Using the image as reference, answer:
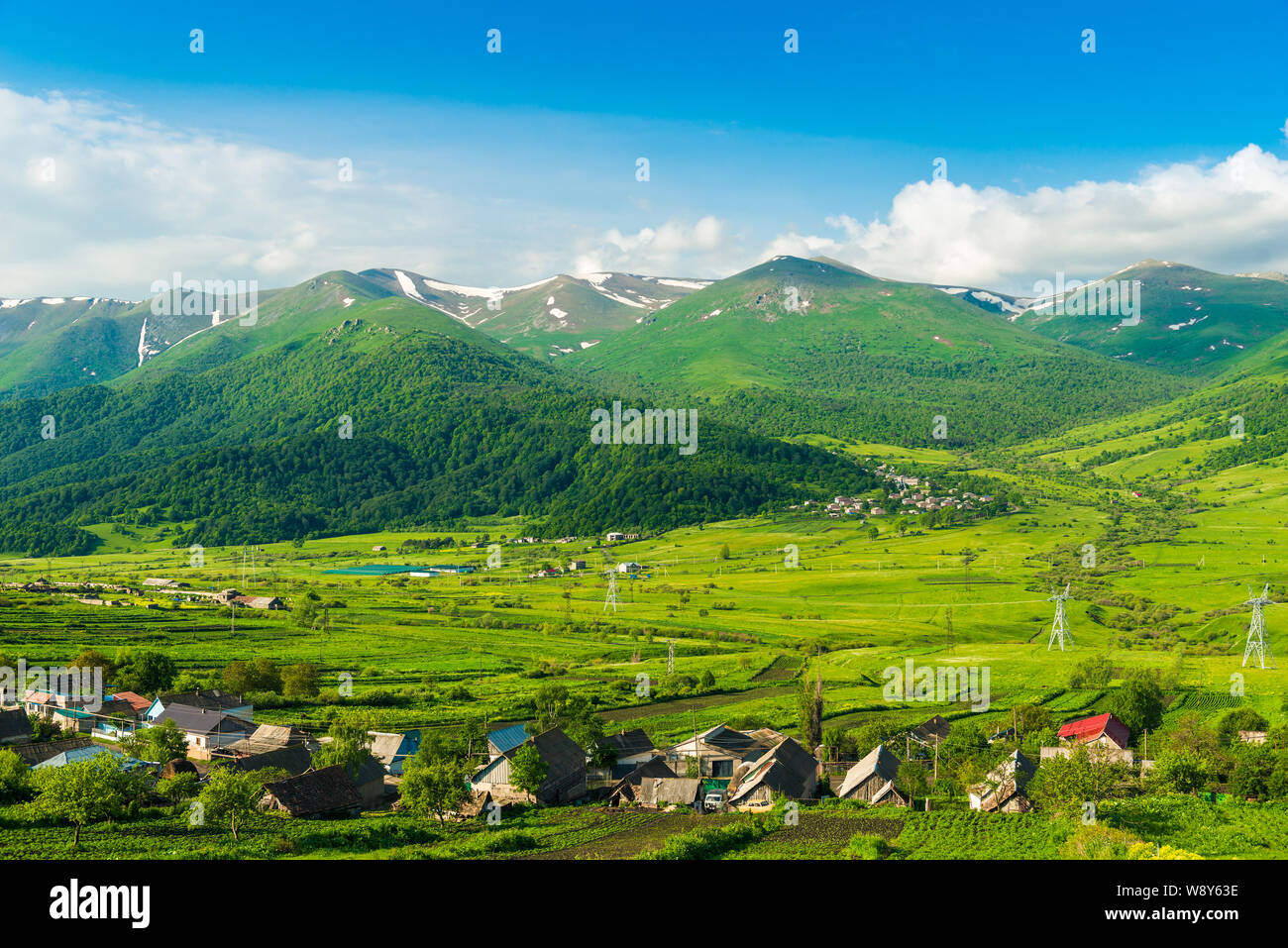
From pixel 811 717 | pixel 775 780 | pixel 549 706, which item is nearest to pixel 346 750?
pixel 549 706

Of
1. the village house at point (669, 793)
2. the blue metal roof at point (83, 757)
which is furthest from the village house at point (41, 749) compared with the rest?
the village house at point (669, 793)

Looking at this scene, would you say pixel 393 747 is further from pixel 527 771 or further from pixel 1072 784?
pixel 1072 784

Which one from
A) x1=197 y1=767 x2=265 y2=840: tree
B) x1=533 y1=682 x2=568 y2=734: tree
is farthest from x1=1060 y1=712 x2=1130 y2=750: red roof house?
x1=197 y1=767 x2=265 y2=840: tree

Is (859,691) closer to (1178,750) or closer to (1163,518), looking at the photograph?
(1178,750)

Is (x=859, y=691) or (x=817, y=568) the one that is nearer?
(x=859, y=691)

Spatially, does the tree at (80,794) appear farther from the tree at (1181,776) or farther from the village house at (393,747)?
the tree at (1181,776)
